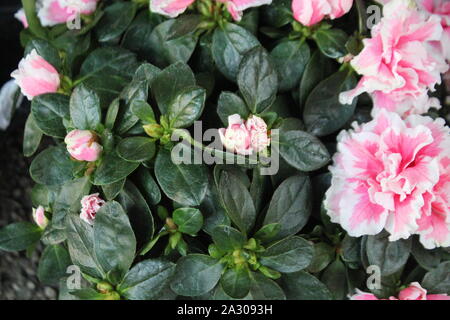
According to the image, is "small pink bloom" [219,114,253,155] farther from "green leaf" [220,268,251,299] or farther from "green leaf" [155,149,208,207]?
"green leaf" [220,268,251,299]

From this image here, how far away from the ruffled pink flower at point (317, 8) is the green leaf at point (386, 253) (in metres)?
0.35

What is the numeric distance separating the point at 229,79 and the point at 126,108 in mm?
188

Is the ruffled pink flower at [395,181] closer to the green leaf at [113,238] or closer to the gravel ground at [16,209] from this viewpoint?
the green leaf at [113,238]

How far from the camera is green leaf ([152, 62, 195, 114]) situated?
93 centimetres

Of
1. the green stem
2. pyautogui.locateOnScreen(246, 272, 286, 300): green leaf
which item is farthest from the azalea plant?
the green stem

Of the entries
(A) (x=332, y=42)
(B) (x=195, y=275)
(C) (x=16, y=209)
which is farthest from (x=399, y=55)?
(C) (x=16, y=209)

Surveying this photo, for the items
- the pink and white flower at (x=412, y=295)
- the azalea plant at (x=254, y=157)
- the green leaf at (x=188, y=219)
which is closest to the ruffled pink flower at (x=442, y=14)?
the azalea plant at (x=254, y=157)

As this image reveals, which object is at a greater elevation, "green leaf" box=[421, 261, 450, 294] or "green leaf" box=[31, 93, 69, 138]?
"green leaf" box=[31, 93, 69, 138]

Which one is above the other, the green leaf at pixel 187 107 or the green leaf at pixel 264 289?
the green leaf at pixel 187 107

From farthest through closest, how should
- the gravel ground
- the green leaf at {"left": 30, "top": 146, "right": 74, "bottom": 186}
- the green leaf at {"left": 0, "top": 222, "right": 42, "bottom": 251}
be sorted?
the gravel ground → the green leaf at {"left": 0, "top": 222, "right": 42, "bottom": 251} → the green leaf at {"left": 30, "top": 146, "right": 74, "bottom": 186}

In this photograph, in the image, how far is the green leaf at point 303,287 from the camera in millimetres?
931

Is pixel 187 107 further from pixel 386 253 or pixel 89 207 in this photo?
pixel 386 253

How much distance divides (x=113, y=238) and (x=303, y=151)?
1.02ft

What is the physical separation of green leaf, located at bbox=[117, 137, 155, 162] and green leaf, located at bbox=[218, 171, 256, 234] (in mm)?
116
